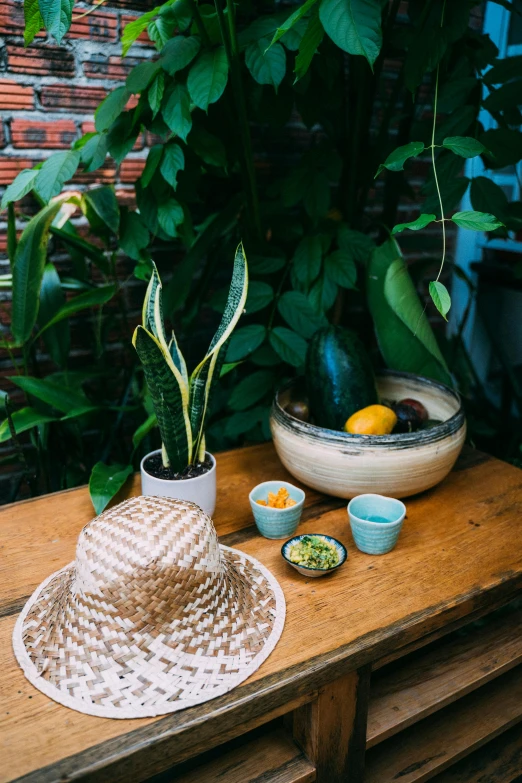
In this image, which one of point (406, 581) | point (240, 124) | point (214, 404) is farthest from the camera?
point (214, 404)

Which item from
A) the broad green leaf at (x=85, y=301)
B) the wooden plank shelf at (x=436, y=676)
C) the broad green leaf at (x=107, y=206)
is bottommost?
the wooden plank shelf at (x=436, y=676)

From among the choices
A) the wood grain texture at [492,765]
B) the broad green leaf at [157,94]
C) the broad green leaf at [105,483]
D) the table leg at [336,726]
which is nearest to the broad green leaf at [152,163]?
the broad green leaf at [157,94]

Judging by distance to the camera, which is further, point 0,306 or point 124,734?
point 0,306

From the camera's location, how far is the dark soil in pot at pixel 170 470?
105 centimetres

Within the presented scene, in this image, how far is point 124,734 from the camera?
663 mm

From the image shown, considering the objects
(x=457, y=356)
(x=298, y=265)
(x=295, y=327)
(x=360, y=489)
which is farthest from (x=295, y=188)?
(x=457, y=356)

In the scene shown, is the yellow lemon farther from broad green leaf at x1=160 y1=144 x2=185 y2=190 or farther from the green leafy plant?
broad green leaf at x1=160 y1=144 x2=185 y2=190

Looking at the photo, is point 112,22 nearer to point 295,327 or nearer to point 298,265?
point 298,265

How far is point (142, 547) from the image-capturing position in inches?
29.6

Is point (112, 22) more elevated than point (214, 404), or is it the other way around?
point (112, 22)

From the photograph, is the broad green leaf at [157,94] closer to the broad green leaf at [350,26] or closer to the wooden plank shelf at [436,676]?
the broad green leaf at [350,26]

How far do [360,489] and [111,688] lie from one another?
1.74ft

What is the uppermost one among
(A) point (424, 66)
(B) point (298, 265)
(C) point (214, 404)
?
(A) point (424, 66)

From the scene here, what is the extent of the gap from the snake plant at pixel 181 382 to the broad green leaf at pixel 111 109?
0.34 metres
